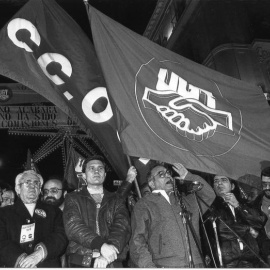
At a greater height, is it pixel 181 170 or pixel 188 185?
pixel 181 170

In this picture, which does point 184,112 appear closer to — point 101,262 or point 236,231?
point 236,231

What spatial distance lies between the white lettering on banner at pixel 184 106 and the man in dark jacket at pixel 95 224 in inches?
41.2

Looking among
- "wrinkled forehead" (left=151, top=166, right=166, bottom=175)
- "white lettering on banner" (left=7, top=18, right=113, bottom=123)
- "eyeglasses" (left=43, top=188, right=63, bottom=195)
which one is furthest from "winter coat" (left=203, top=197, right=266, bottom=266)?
"eyeglasses" (left=43, top=188, right=63, bottom=195)

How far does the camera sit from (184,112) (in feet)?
16.5

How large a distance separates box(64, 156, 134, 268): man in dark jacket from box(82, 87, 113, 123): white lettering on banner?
780 millimetres

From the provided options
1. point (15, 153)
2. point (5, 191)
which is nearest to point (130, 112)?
point (5, 191)

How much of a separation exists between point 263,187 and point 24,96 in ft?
33.0

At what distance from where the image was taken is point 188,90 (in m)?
5.22

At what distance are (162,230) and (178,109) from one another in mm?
1532

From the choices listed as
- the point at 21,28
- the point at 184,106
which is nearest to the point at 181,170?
the point at 184,106

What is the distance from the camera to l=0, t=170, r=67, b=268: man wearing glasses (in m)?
3.88

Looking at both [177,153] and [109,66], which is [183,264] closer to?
[177,153]

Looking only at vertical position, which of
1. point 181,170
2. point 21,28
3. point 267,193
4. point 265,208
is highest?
point 21,28

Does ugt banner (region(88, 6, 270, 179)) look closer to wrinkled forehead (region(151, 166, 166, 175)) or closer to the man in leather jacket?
wrinkled forehead (region(151, 166, 166, 175))
